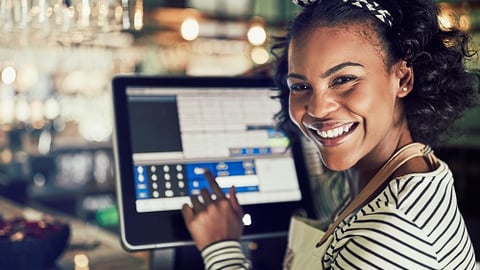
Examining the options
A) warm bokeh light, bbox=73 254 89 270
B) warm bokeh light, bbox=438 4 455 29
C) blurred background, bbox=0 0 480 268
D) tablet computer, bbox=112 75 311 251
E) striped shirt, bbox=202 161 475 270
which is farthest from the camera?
blurred background, bbox=0 0 480 268

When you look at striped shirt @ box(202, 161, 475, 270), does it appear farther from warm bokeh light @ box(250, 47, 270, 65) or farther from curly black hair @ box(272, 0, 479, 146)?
warm bokeh light @ box(250, 47, 270, 65)

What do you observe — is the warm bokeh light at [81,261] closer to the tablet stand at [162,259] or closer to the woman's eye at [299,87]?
the tablet stand at [162,259]

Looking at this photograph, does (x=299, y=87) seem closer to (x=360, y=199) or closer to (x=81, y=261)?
(x=360, y=199)

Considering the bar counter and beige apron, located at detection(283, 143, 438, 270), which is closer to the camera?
beige apron, located at detection(283, 143, 438, 270)

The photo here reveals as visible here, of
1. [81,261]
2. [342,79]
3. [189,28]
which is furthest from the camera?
[189,28]

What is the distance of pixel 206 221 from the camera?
1.07m

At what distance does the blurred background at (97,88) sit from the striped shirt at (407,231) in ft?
6.74

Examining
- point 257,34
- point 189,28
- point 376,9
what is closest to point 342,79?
point 376,9

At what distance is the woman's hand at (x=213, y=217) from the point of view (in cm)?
106

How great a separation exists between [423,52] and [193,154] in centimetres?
46

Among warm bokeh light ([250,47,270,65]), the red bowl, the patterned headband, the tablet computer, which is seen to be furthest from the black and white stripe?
warm bokeh light ([250,47,270,65])

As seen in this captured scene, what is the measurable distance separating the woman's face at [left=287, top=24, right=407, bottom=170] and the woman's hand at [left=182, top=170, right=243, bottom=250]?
232 mm

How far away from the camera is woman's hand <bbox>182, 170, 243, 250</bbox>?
1.06 metres

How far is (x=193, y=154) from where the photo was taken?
116 cm
